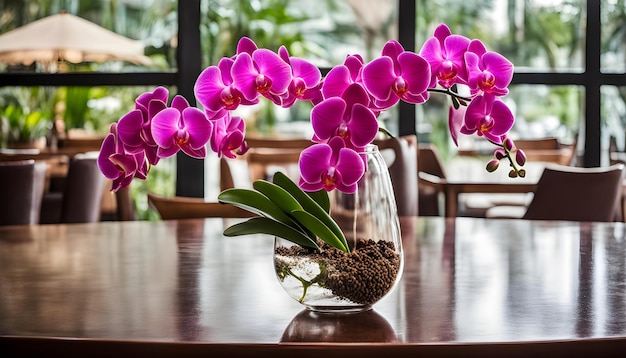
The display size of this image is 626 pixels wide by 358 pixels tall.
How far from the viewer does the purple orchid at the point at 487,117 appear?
113 centimetres

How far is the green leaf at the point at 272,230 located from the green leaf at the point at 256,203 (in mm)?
12

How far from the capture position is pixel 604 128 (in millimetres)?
6062

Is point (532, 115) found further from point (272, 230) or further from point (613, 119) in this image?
point (272, 230)

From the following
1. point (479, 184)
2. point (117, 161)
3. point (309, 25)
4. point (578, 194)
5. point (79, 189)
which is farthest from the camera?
point (309, 25)

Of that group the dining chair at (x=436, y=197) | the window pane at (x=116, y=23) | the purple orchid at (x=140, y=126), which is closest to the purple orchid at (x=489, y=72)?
the purple orchid at (x=140, y=126)

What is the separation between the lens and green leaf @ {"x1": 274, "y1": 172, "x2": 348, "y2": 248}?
47.1 inches

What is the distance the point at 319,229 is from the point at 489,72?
0.29 m

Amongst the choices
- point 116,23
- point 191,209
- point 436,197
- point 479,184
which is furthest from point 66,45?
point 191,209

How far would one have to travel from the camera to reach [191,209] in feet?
8.91

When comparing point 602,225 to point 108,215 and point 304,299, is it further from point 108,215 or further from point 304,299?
point 108,215

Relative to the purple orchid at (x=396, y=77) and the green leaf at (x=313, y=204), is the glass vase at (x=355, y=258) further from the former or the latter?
the purple orchid at (x=396, y=77)

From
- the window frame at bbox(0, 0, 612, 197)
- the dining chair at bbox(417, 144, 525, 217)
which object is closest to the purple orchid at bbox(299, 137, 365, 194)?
the dining chair at bbox(417, 144, 525, 217)

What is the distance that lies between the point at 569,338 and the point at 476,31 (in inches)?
212

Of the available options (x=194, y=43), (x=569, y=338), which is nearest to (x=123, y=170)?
(x=569, y=338)
